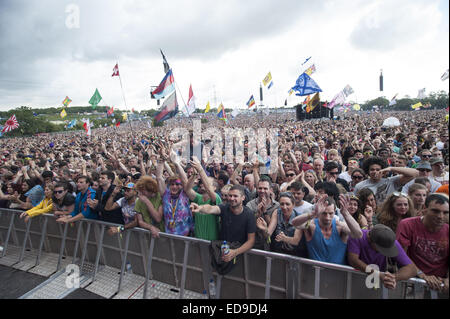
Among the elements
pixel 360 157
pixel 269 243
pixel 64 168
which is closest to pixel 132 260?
pixel 269 243

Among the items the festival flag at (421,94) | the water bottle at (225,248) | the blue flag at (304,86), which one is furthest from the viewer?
the festival flag at (421,94)

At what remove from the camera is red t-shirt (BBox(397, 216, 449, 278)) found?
7.38 feet

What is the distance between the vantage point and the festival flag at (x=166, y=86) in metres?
8.38

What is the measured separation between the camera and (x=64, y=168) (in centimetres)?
733

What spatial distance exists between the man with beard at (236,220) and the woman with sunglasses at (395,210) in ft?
5.28

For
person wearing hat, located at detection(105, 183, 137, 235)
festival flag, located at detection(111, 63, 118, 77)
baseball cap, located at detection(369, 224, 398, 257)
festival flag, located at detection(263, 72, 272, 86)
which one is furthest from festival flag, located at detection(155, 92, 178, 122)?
festival flag, located at detection(263, 72, 272, 86)

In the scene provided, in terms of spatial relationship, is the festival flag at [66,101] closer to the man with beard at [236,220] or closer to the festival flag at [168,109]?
the festival flag at [168,109]

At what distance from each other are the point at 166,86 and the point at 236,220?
657cm

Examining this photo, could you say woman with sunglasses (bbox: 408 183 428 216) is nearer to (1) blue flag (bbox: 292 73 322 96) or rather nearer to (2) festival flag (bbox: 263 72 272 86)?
(1) blue flag (bbox: 292 73 322 96)

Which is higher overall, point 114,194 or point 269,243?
point 114,194

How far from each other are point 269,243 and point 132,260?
226cm

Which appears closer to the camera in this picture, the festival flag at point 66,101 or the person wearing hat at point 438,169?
the person wearing hat at point 438,169

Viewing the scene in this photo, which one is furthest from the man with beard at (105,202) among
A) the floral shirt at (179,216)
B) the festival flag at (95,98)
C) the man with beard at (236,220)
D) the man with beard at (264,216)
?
the festival flag at (95,98)

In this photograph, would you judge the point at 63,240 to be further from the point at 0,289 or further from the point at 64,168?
the point at 64,168
